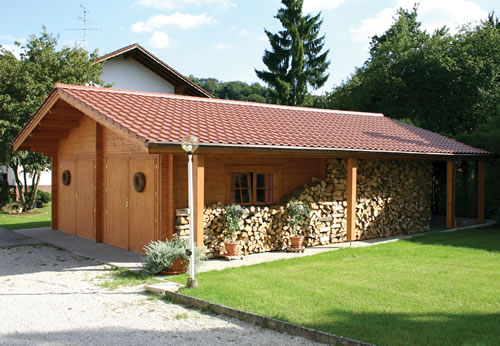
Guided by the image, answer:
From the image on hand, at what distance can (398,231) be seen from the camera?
13086 millimetres

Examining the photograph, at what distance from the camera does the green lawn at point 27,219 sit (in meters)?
16.0

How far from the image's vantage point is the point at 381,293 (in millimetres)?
6590

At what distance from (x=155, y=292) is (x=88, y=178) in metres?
6.05

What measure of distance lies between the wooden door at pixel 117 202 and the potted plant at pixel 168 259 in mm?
2717

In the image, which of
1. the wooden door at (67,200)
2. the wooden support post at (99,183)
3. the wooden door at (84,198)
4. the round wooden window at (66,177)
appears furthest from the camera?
the round wooden window at (66,177)

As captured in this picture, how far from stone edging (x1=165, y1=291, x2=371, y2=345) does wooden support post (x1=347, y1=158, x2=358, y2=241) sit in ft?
18.8

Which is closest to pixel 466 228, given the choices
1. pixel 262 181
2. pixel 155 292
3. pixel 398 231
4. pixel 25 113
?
pixel 398 231

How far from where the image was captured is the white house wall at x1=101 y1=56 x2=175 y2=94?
24.8 metres

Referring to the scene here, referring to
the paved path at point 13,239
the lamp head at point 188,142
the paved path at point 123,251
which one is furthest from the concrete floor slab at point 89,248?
the lamp head at point 188,142

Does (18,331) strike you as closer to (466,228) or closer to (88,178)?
(88,178)

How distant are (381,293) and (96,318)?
3.79 meters

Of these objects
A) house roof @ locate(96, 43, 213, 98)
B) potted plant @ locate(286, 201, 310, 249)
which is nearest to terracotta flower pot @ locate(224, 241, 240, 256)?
potted plant @ locate(286, 201, 310, 249)

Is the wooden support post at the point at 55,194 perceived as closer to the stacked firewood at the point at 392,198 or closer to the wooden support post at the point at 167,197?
the wooden support post at the point at 167,197

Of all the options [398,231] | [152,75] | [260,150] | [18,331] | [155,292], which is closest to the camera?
[18,331]
